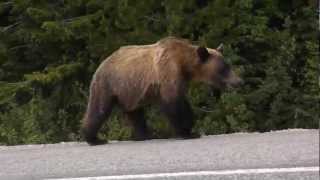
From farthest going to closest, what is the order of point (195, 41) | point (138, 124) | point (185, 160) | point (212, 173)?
point (195, 41)
point (138, 124)
point (185, 160)
point (212, 173)

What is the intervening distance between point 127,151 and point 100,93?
1.77 m

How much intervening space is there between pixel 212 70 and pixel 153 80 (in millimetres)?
931

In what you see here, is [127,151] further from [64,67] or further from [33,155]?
[64,67]

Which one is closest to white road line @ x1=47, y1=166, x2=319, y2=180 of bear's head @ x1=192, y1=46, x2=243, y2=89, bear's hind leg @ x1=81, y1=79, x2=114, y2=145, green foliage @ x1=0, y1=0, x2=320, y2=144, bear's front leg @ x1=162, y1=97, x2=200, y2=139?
bear's front leg @ x1=162, y1=97, x2=200, y2=139

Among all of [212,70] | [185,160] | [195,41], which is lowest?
[195,41]

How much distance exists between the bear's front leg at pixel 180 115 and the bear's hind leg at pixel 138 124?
83 centimetres

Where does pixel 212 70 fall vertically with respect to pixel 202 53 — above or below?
below

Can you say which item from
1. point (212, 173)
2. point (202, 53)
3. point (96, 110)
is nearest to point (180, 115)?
point (202, 53)

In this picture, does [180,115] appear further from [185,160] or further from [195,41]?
[195,41]

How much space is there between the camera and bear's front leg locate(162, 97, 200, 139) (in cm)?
867

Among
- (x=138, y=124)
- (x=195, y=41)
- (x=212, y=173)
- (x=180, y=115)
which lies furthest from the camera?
(x=195, y=41)

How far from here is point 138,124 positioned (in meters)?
9.55

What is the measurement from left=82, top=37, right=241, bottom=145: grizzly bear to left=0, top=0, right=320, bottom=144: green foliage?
11.1 ft

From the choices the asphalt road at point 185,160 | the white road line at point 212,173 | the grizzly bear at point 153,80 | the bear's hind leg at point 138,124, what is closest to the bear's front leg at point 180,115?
the grizzly bear at point 153,80
